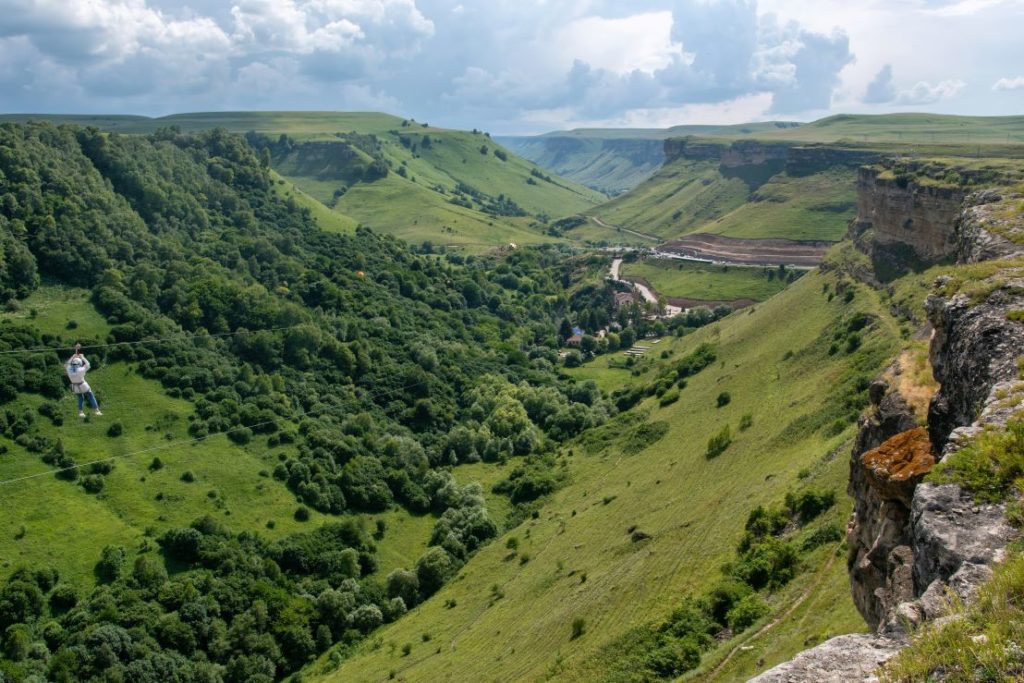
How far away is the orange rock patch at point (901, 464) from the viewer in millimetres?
14906

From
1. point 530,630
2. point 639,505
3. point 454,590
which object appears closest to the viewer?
point 530,630

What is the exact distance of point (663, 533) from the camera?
144 ft

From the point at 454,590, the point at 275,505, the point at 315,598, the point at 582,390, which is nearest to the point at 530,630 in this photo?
the point at 454,590

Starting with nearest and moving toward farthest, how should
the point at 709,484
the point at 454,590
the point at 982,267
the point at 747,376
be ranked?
1. the point at 982,267
2. the point at 709,484
3. the point at 454,590
4. the point at 747,376

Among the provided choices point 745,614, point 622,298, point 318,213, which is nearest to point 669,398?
point 745,614

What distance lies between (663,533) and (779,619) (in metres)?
16.9

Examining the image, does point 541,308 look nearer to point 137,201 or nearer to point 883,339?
point 137,201

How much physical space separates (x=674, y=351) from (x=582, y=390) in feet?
57.3

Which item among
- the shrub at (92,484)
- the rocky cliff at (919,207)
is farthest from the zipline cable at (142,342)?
the rocky cliff at (919,207)

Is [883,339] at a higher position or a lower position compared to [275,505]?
higher

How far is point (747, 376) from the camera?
6931 cm

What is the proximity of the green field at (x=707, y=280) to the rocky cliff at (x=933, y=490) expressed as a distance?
114278mm

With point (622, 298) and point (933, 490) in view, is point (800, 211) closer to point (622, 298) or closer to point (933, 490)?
point (622, 298)

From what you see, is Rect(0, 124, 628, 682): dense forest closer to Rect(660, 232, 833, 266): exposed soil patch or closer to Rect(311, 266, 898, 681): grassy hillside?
Rect(311, 266, 898, 681): grassy hillside
